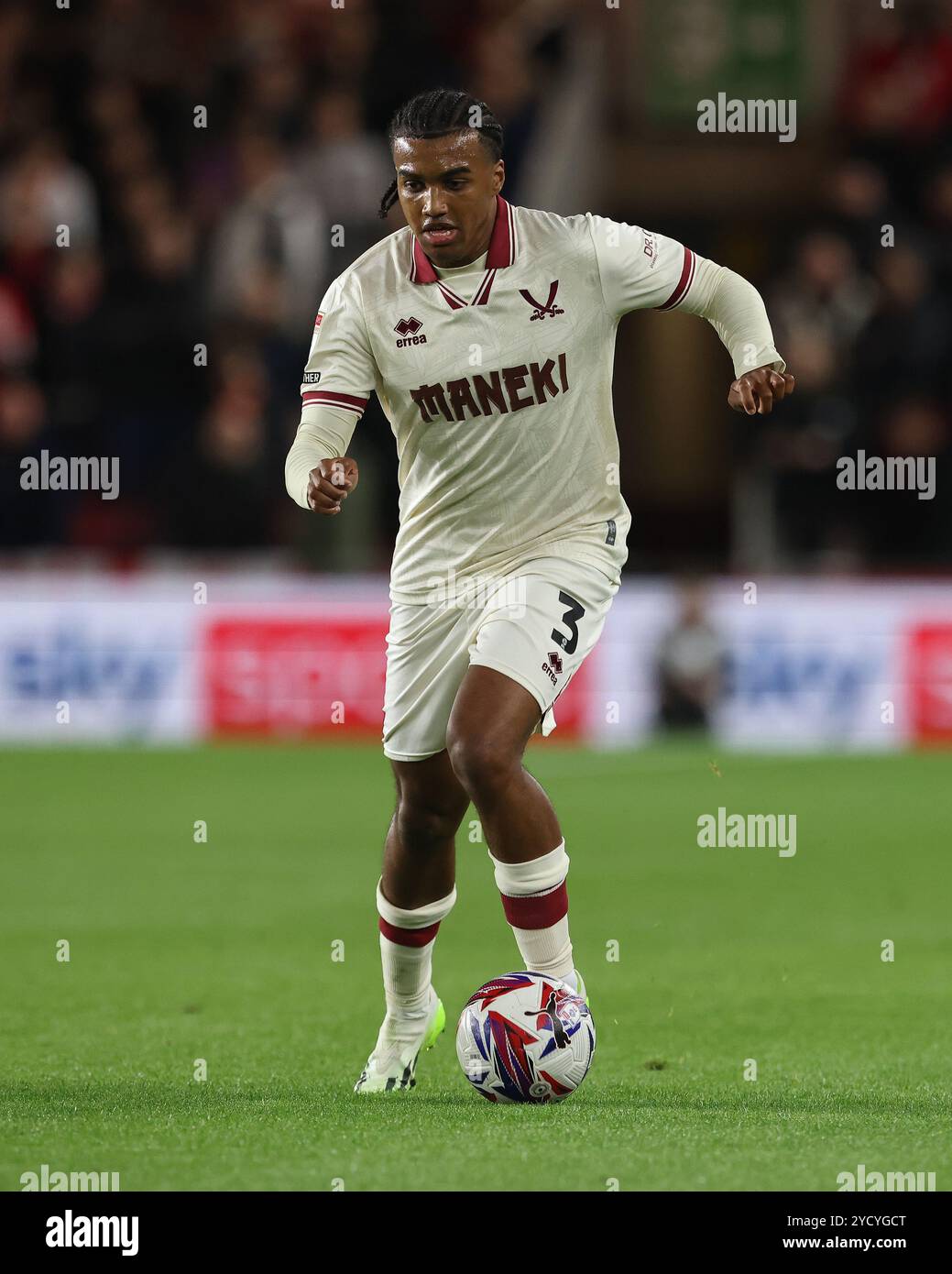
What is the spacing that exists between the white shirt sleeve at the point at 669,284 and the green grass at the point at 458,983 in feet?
6.75

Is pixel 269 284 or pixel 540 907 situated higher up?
pixel 269 284

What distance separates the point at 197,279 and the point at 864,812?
24.1 ft

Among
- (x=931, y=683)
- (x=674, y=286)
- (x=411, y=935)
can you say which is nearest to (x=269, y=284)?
(x=931, y=683)

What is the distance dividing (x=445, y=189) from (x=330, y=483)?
2.99 feet

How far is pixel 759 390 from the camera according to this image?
576cm

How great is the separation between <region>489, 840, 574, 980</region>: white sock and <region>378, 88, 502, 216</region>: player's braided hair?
1894mm

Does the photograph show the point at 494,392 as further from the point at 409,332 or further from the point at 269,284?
the point at 269,284

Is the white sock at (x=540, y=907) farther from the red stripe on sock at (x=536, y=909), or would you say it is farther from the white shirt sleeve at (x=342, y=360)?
the white shirt sleeve at (x=342, y=360)

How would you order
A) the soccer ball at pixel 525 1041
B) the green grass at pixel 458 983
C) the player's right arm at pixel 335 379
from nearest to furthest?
the green grass at pixel 458 983, the soccer ball at pixel 525 1041, the player's right arm at pixel 335 379

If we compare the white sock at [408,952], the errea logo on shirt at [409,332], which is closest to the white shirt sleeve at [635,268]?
the errea logo on shirt at [409,332]

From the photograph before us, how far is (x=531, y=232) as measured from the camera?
6.05m

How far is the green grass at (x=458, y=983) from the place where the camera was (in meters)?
5.06

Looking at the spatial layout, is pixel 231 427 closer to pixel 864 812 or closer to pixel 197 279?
pixel 197 279

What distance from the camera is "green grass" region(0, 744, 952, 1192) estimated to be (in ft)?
16.6
